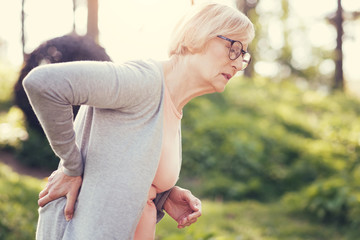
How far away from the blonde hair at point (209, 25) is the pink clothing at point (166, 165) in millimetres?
209

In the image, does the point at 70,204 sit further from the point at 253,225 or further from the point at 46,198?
the point at 253,225

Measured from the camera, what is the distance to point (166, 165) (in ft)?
5.53

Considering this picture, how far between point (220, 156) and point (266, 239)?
11.2 feet

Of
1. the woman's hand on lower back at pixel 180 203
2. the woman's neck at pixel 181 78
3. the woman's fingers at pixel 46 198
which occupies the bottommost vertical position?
the woman's hand on lower back at pixel 180 203

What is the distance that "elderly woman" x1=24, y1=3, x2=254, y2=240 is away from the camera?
4.51ft

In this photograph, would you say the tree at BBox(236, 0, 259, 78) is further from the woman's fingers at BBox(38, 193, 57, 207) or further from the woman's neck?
the woman's fingers at BBox(38, 193, 57, 207)

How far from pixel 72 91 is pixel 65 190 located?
419mm

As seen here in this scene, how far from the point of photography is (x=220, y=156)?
8.54m

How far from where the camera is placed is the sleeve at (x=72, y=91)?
1316mm

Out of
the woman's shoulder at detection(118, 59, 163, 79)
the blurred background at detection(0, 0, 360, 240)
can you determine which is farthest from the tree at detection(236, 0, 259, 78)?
the woman's shoulder at detection(118, 59, 163, 79)

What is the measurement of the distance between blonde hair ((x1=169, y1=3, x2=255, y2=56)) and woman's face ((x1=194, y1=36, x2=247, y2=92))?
0.03 metres

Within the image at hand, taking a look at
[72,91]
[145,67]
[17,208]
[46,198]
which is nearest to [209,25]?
[145,67]

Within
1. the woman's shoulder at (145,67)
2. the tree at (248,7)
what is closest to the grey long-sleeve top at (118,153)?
the woman's shoulder at (145,67)

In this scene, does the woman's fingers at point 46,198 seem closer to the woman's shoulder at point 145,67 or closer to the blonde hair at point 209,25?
the woman's shoulder at point 145,67
